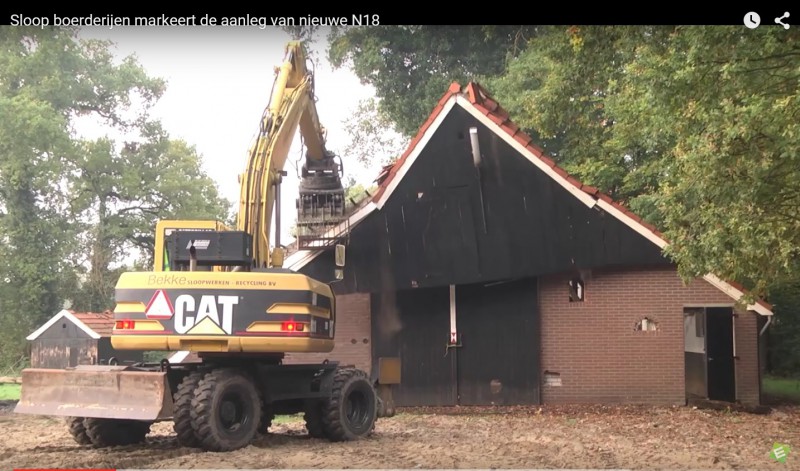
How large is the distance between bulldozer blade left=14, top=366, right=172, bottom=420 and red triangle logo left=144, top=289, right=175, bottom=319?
727 millimetres

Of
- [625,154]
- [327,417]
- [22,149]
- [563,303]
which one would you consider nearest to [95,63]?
[22,149]

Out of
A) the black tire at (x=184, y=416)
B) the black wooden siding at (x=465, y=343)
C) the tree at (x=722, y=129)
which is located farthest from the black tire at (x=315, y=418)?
the black wooden siding at (x=465, y=343)

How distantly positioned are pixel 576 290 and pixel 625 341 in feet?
4.62

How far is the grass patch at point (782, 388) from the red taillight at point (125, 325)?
55.6ft

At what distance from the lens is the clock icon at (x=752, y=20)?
11.7m

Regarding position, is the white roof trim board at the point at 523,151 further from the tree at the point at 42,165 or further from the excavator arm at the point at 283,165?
the tree at the point at 42,165

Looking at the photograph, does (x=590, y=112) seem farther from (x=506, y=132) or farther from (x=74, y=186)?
(x=74, y=186)

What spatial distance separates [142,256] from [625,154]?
23173 mm

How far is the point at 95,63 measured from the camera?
41031mm

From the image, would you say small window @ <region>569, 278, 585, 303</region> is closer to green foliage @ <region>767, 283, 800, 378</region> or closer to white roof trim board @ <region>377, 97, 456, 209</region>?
white roof trim board @ <region>377, 97, 456, 209</region>

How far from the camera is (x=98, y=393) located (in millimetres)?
11484

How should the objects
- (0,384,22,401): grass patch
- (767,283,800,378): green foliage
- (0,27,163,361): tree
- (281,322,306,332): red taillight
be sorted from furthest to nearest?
(0,27,163,361): tree
(767,283,800,378): green foliage
(0,384,22,401): grass patch
(281,322,306,332): red taillight

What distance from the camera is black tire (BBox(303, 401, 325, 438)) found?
43.7 feet

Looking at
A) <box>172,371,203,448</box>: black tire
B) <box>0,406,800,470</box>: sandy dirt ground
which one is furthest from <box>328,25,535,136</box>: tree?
<box>172,371,203,448</box>: black tire
